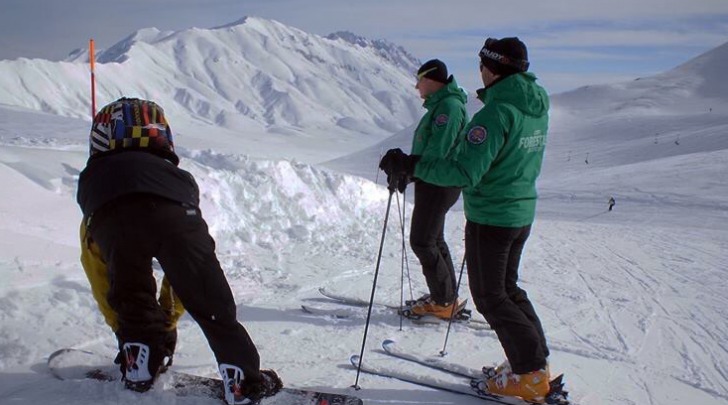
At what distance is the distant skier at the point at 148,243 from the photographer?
8.71 ft

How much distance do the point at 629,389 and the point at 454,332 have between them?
1.31 meters

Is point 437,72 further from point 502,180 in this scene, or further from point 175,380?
point 175,380

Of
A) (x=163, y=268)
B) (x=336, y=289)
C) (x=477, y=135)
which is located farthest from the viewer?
(x=336, y=289)

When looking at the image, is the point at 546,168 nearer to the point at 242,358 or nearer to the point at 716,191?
the point at 716,191

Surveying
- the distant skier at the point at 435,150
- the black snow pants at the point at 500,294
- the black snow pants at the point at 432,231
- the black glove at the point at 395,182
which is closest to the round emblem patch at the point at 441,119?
the distant skier at the point at 435,150

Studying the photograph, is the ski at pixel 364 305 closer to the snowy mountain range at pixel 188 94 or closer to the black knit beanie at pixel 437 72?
the black knit beanie at pixel 437 72

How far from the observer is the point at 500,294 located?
3.33 metres

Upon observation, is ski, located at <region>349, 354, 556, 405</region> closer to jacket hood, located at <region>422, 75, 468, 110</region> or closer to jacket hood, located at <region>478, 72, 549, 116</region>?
jacket hood, located at <region>478, 72, 549, 116</region>

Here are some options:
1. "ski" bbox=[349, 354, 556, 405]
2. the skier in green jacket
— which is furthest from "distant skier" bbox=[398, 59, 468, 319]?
the skier in green jacket

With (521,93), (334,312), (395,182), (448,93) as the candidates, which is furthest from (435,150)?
(334,312)

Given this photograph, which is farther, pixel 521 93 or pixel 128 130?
pixel 521 93

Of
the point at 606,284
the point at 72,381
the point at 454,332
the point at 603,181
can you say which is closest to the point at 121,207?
the point at 72,381

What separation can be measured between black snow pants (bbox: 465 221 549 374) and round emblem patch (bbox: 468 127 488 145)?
518mm

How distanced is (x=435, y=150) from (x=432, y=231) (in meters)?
0.64
